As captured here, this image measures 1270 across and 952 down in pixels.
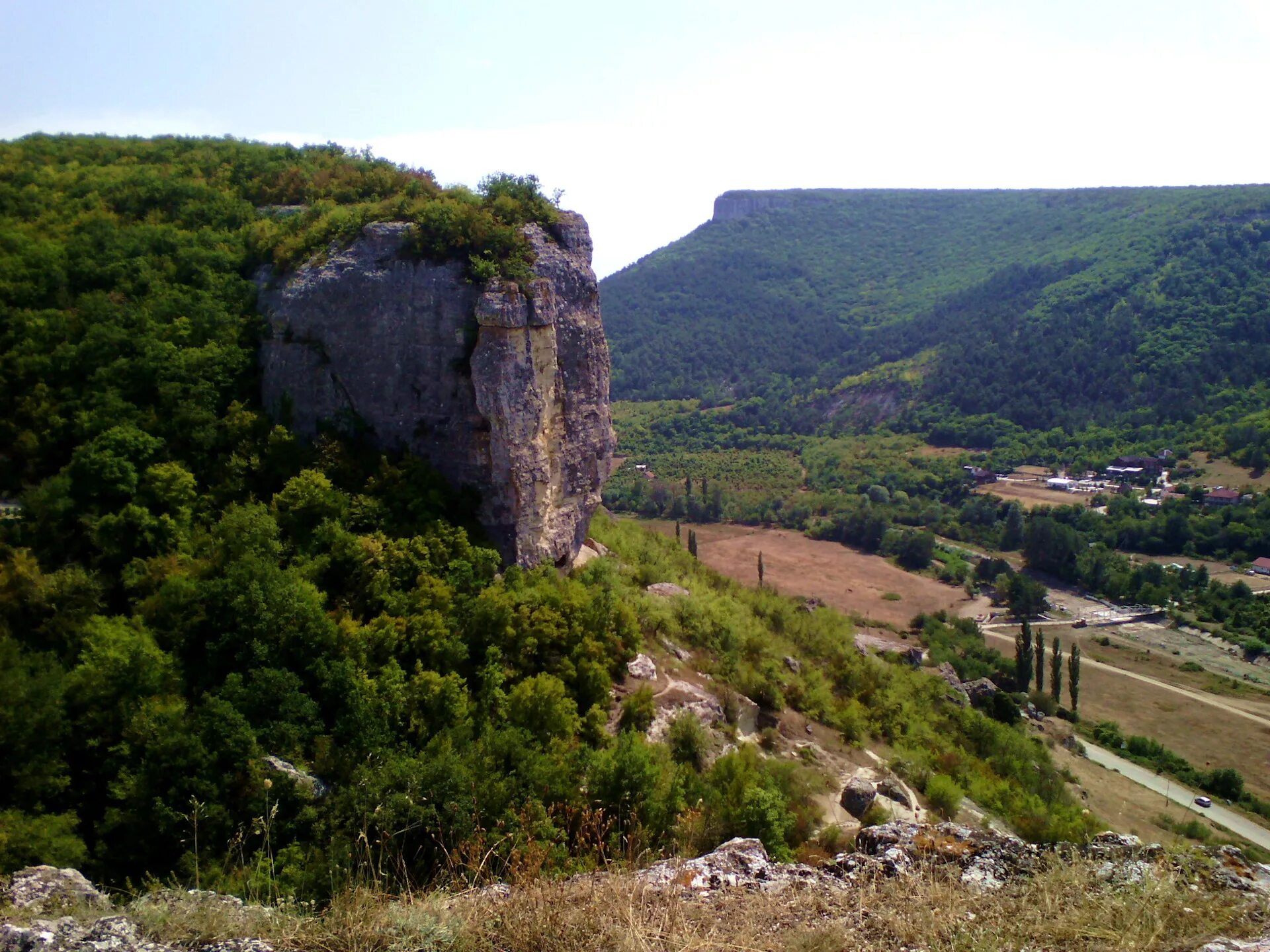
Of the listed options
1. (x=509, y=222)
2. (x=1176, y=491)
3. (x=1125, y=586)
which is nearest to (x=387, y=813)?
(x=509, y=222)

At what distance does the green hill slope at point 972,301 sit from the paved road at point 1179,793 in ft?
203

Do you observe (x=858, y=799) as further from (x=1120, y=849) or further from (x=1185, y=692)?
(x=1185, y=692)

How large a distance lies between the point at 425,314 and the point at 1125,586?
5747 cm

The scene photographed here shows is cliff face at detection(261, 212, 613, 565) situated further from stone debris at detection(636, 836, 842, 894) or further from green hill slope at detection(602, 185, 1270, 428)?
green hill slope at detection(602, 185, 1270, 428)

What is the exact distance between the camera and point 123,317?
1897cm

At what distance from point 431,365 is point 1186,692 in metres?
43.8

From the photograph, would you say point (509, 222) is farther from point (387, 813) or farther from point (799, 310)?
point (799, 310)

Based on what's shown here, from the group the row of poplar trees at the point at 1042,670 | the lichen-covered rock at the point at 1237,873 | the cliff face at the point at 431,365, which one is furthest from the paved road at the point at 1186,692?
the lichen-covered rock at the point at 1237,873

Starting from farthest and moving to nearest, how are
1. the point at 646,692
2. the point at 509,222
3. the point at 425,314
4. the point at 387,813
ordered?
the point at 509,222 → the point at 425,314 → the point at 646,692 → the point at 387,813

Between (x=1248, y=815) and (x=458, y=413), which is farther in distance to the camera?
(x=1248, y=815)

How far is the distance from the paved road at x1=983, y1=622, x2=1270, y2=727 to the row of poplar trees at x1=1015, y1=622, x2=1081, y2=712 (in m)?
4.91

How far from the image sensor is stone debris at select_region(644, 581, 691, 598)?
23219mm

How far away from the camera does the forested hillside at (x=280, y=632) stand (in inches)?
458

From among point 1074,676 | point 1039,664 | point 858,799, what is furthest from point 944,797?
point 1039,664
